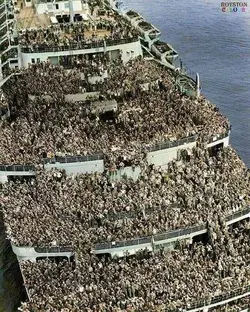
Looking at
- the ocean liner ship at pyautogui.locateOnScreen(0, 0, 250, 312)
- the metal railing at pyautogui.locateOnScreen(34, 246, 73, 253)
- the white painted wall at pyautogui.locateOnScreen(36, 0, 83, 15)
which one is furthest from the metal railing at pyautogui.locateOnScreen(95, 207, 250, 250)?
the white painted wall at pyautogui.locateOnScreen(36, 0, 83, 15)

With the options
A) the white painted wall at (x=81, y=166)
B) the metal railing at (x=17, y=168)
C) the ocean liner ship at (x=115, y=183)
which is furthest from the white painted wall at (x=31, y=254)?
the white painted wall at (x=81, y=166)

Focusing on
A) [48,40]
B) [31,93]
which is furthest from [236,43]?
[31,93]

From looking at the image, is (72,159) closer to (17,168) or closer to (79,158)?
(79,158)

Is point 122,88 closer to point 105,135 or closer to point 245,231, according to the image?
point 105,135

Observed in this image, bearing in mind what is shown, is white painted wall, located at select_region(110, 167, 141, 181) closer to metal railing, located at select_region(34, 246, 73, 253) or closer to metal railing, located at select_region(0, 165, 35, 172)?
metal railing, located at select_region(0, 165, 35, 172)

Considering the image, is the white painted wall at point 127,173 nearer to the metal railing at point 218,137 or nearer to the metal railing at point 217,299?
the metal railing at point 218,137

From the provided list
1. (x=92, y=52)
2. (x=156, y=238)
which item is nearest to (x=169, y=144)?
(x=156, y=238)

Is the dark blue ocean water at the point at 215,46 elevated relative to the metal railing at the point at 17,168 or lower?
lower
